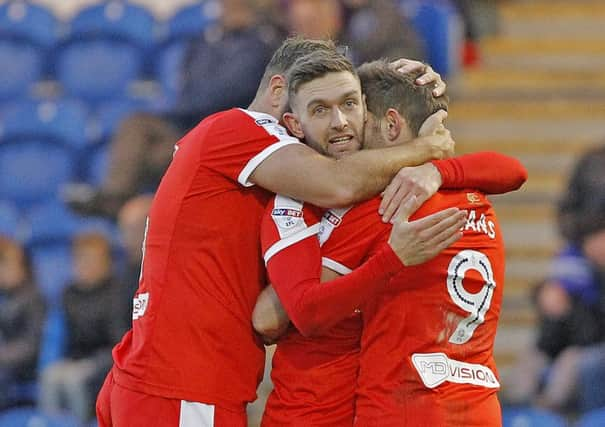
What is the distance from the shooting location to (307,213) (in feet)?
12.5

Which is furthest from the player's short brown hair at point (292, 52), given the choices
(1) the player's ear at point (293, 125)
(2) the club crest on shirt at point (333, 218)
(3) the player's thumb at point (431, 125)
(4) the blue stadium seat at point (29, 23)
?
(4) the blue stadium seat at point (29, 23)

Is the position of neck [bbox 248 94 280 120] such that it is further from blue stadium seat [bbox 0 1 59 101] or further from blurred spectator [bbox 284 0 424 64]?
blue stadium seat [bbox 0 1 59 101]

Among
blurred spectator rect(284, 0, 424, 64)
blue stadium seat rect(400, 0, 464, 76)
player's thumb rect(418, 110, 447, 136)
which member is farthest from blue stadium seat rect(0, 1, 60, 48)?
player's thumb rect(418, 110, 447, 136)

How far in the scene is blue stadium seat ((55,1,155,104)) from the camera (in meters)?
9.41

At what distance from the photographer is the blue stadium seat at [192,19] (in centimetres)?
938

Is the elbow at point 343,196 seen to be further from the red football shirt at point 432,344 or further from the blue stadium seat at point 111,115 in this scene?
the blue stadium seat at point 111,115

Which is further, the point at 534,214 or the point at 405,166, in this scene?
the point at 534,214

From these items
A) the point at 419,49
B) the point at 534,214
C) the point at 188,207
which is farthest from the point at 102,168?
the point at 188,207

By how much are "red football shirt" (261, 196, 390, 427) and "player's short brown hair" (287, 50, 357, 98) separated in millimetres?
344

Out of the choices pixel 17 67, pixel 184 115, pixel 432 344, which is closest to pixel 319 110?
pixel 432 344

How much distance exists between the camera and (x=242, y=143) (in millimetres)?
3859

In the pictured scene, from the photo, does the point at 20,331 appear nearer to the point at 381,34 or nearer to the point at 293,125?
the point at 381,34

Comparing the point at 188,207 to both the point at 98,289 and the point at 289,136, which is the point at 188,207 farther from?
the point at 98,289

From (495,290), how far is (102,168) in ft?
16.6
